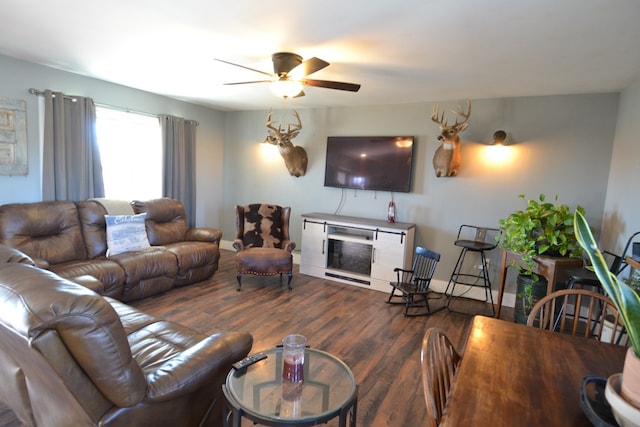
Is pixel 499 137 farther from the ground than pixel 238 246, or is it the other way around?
pixel 499 137

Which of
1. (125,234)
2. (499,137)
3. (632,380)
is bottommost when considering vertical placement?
(125,234)

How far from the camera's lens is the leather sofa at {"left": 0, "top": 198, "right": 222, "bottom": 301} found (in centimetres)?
317

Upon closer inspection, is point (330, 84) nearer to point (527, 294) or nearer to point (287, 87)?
point (287, 87)

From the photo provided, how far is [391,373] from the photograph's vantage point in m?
2.53

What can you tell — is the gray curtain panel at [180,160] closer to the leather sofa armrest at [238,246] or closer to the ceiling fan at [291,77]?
the leather sofa armrest at [238,246]

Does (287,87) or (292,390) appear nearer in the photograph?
(292,390)

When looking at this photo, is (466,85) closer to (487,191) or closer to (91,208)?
(487,191)

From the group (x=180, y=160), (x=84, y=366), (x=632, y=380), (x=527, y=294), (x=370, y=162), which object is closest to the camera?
(x=632, y=380)

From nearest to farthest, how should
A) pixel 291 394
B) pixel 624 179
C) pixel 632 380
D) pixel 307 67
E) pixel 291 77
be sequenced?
pixel 632 380
pixel 291 394
pixel 307 67
pixel 291 77
pixel 624 179

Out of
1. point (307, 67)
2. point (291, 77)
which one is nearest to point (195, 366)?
point (307, 67)

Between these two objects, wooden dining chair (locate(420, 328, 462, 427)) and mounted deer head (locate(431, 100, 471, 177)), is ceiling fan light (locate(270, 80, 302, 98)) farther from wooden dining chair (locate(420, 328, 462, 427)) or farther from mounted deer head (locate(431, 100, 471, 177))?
wooden dining chair (locate(420, 328, 462, 427))

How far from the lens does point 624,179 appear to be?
3.09m

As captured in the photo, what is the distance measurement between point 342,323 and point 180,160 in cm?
344

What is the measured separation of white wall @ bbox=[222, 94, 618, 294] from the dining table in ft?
9.20
